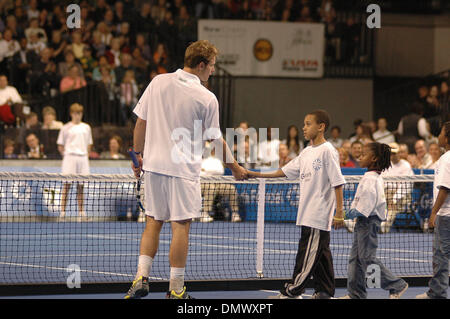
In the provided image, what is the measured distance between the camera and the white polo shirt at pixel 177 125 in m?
6.68

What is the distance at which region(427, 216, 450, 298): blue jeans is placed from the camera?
Answer: 24.7 ft

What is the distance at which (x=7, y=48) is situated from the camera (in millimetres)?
19031

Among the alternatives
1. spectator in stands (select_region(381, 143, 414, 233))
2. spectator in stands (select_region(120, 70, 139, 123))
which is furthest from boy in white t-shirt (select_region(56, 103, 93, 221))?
spectator in stands (select_region(381, 143, 414, 233))

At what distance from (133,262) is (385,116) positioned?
15.3m

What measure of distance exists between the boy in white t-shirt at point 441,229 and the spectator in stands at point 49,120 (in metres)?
11.5

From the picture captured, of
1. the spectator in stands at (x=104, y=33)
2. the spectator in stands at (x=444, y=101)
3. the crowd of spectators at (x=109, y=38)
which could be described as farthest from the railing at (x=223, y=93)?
the spectator in stands at (x=444, y=101)

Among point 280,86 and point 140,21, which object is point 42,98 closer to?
point 140,21

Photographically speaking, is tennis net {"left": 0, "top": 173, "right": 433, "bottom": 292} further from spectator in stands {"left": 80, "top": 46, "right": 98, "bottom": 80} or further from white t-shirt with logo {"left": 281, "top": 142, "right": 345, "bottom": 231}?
spectator in stands {"left": 80, "top": 46, "right": 98, "bottom": 80}

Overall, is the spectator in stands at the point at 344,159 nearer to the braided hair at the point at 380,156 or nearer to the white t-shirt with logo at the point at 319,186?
the braided hair at the point at 380,156

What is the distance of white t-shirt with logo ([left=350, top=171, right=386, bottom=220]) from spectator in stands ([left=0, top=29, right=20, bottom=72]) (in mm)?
13176

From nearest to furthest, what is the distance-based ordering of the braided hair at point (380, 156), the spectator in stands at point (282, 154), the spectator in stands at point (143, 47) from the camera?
the braided hair at point (380, 156)
the spectator in stands at point (282, 154)
the spectator in stands at point (143, 47)

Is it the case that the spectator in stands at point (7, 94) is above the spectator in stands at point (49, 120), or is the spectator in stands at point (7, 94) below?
above

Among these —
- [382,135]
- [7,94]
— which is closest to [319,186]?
[7,94]
